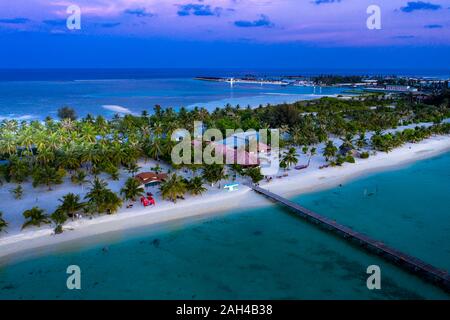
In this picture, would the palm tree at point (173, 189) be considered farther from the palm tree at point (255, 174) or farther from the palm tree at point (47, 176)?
the palm tree at point (47, 176)

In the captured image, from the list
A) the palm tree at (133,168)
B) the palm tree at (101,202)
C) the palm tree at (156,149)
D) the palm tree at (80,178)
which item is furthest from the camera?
the palm tree at (156,149)

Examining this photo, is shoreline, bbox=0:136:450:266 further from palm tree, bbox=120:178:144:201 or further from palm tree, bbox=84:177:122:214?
palm tree, bbox=120:178:144:201

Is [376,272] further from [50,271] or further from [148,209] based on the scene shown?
[50,271]

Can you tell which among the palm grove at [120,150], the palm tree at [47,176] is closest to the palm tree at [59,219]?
the palm grove at [120,150]

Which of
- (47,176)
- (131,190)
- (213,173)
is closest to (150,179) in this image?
(131,190)

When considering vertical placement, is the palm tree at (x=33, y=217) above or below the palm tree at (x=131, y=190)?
below
